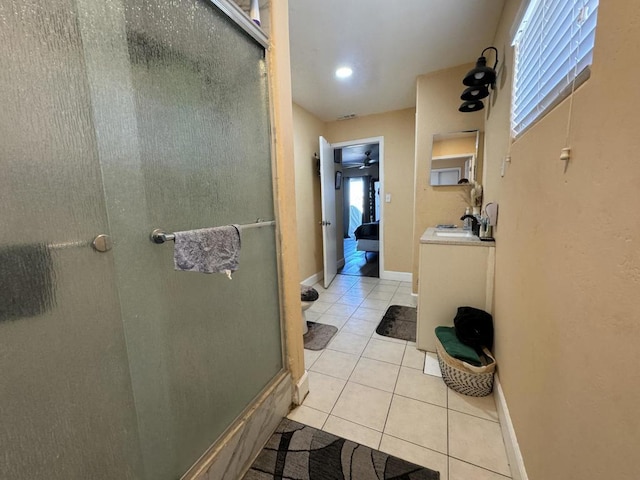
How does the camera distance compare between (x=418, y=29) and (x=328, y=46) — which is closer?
(x=418, y=29)

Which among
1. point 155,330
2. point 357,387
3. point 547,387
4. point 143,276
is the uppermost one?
point 143,276

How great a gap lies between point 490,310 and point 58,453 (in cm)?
209

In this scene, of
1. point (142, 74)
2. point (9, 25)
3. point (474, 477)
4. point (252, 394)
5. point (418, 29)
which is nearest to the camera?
point (9, 25)

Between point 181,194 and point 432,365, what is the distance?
1.92m

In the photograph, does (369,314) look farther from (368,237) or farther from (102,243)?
(368,237)

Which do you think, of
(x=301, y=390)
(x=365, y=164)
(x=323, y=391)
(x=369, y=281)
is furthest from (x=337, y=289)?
(x=365, y=164)

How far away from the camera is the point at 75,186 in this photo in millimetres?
613

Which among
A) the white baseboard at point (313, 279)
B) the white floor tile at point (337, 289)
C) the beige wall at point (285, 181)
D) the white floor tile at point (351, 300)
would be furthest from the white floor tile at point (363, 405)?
the white baseboard at point (313, 279)

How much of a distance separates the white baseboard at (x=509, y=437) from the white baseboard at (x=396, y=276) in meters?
2.19

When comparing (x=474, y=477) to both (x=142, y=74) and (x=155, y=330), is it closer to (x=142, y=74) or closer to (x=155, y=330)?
(x=155, y=330)

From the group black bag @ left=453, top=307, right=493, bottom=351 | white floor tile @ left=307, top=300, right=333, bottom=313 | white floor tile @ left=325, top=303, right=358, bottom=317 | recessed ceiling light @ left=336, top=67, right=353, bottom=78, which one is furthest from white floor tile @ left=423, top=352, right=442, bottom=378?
recessed ceiling light @ left=336, top=67, right=353, bottom=78

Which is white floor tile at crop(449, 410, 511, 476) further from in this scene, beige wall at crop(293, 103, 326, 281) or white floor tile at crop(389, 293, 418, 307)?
beige wall at crop(293, 103, 326, 281)

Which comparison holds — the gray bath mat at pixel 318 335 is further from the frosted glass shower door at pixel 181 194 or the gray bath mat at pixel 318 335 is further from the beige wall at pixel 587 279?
the beige wall at pixel 587 279

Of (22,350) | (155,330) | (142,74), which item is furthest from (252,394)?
(142,74)
